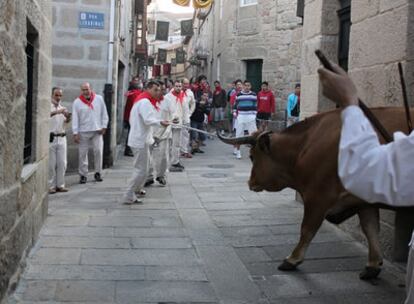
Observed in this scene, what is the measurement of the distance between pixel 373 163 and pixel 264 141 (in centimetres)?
352

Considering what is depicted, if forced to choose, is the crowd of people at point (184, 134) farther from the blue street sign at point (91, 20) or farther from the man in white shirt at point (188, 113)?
the blue street sign at point (91, 20)

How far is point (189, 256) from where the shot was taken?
18.0ft

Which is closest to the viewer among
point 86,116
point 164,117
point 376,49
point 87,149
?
point 376,49

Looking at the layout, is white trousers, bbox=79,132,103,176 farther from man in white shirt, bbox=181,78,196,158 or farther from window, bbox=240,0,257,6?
window, bbox=240,0,257,6

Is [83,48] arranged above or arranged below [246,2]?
below

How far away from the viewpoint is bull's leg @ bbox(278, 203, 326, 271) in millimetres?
4891

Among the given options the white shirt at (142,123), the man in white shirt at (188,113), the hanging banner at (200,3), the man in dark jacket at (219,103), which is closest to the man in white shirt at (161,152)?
the white shirt at (142,123)

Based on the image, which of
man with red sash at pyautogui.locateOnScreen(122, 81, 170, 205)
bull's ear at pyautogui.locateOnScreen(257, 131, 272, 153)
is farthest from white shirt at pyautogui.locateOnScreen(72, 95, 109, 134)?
bull's ear at pyautogui.locateOnScreen(257, 131, 272, 153)

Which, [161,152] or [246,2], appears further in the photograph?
[246,2]

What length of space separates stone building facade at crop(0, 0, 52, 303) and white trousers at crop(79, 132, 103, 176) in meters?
4.11

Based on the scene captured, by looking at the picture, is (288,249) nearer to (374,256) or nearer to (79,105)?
(374,256)

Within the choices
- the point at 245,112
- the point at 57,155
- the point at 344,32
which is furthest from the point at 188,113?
the point at 344,32

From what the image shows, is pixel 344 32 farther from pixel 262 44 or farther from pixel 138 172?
pixel 262 44

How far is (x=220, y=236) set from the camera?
20.5ft
